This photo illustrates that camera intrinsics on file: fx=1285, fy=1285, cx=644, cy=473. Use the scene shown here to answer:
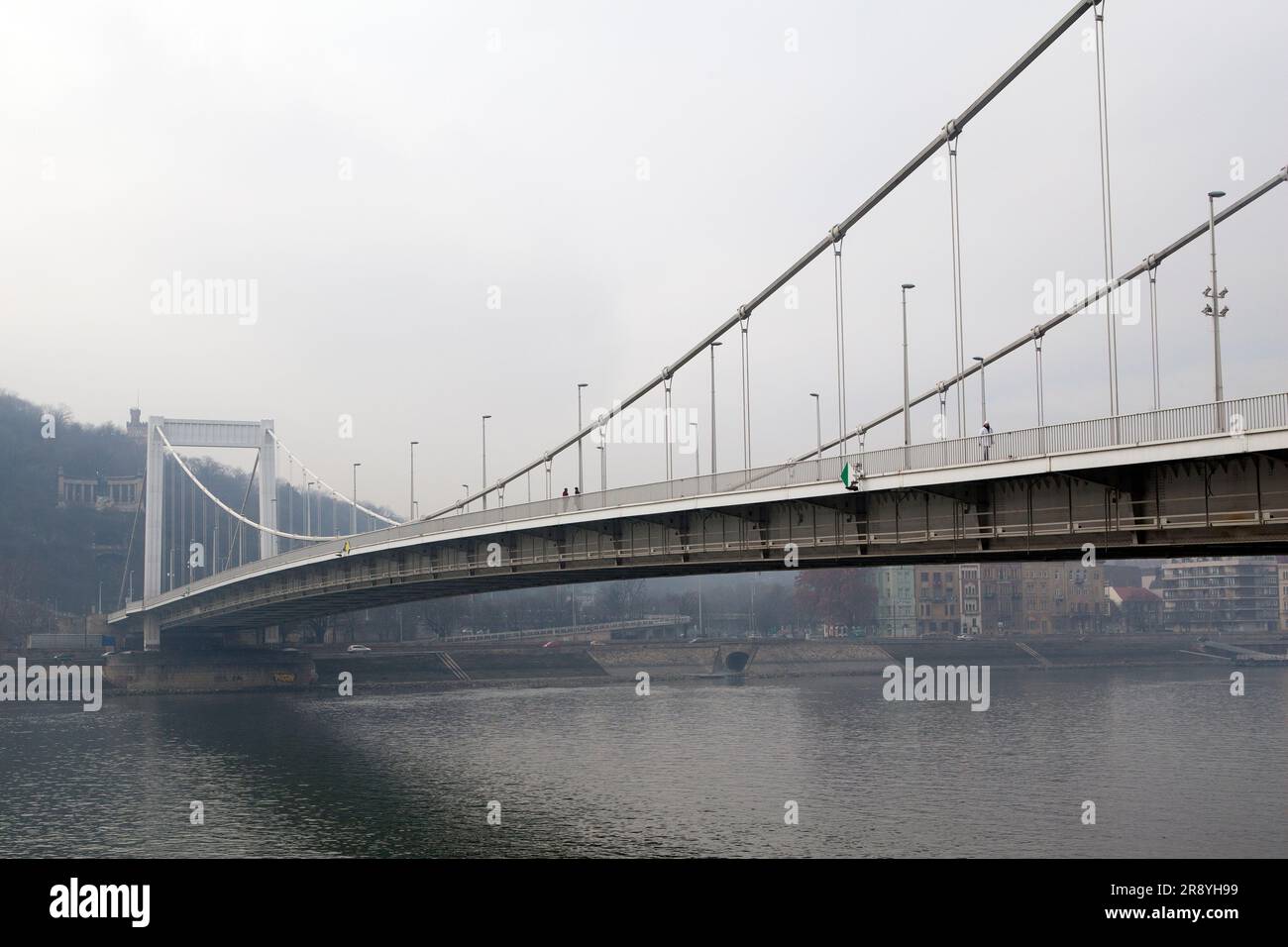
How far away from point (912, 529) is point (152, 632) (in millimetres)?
77583

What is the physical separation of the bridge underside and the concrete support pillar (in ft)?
152

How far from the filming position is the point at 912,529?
30641mm

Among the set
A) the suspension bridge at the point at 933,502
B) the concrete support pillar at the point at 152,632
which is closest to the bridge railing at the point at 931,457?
the suspension bridge at the point at 933,502

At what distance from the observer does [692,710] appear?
71688 mm

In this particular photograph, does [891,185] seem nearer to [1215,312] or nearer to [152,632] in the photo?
[1215,312]

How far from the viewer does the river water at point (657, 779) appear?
1352 inches

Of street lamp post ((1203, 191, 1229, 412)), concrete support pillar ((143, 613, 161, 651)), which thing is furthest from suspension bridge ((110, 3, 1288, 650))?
concrete support pillar ((143, 613, 161, 651))

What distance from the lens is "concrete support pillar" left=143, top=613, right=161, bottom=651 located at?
94312 mm

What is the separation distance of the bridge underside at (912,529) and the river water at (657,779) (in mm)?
7392

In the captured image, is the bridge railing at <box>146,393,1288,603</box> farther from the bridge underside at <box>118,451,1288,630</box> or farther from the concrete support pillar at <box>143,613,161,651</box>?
the concrete support pillar at <box>143,613,161,651</box>

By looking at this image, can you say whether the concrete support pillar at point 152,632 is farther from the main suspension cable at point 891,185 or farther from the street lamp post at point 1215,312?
the street lamp post at point 1215,312
